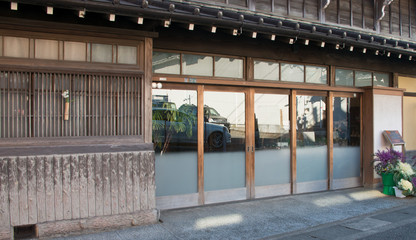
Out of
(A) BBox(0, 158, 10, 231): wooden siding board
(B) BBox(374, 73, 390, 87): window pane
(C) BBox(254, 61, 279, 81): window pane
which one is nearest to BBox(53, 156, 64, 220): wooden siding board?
(A) BBox(0, 158, 10, 231): wooden siding board

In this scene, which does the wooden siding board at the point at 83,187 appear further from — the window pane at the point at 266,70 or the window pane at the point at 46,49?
the window pane at the point at 266,70

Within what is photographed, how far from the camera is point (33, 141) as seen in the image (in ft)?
16.7

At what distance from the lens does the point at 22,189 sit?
492cm

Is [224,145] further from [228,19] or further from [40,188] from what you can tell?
[40,188]

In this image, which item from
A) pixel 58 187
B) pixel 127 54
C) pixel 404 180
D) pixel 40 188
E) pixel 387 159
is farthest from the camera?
pixel 387 159

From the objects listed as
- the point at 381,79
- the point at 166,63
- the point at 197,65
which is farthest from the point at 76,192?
the point at 381,79

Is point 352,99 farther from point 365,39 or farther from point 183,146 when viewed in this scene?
point 183,146

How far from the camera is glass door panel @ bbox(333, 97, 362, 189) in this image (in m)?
8.83

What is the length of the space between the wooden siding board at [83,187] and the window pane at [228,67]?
334 centimetres

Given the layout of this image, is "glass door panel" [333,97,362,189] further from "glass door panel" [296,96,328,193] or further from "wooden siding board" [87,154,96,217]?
"wooden siding board" [87,154,96,217]

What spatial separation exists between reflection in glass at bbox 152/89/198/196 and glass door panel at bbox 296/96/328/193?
2.93 metres

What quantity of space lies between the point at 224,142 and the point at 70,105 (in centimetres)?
332

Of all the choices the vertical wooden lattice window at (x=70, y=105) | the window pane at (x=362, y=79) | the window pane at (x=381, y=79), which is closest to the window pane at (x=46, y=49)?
the vertical wooden lattice window at (x=70, y=105)

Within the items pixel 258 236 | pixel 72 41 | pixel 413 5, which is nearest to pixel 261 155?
pixel 258 236
